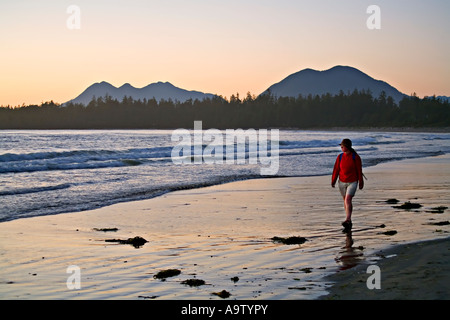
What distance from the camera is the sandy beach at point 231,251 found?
617 centimetres

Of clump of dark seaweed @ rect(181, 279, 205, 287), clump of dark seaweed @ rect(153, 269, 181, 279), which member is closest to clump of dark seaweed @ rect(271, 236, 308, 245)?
clump of dark seaweed @ rect(153, 269, 181, 279)

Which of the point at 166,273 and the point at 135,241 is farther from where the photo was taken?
the point at 135,241

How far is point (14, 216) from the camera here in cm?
1159

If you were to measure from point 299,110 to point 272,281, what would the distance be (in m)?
195

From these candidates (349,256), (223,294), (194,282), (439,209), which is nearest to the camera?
(223,294)

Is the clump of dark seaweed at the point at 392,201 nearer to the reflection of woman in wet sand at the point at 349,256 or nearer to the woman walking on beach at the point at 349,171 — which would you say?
the woman walking on beach at the point at 349,171

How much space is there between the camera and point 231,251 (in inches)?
322

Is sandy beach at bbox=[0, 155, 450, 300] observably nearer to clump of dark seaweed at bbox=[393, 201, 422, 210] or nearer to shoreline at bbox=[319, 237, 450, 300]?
shoreline at bbox=[319, 237, 450, 300]

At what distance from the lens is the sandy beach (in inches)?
243

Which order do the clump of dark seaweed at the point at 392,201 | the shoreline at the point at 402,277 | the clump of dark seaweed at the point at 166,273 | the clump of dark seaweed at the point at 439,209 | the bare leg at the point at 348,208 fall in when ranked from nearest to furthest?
the shoreline at the point at 402,277 < the clump of dark seaweed at the point at 166,273 < the bare leg at the point at 348,208 < the clump of dark seaweed at the point at 439,209 < the clump of dark seaweed at the point at 392,201

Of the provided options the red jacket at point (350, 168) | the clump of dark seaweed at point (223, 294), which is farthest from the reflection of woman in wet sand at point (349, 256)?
the red jacket at point (350, 168)

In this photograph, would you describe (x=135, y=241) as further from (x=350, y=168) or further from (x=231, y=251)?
(x=350, y=168)

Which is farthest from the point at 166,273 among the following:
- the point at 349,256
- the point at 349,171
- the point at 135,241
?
the point at 349,171
